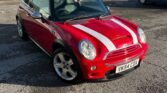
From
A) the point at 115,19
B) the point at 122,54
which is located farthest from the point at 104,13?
the point at 122,54

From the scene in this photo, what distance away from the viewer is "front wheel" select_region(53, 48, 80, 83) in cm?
476

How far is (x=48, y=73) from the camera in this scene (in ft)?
18.1

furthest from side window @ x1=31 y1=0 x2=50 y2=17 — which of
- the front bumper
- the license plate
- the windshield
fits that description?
the license plate

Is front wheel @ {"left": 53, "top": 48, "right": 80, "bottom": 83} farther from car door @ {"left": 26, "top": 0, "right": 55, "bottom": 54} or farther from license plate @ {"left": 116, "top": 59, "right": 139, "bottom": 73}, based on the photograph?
license plate @ {"left": 116, "top": 59, "right": 139, "bottom": 73}

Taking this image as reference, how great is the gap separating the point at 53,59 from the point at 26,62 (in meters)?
1.13

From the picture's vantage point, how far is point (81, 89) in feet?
15.8

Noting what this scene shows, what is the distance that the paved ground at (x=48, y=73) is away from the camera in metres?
4.86

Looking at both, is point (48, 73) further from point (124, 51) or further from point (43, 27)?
point (124, 51)

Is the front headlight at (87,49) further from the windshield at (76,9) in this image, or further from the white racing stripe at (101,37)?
the windshield at (76,9)

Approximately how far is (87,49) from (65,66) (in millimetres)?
732

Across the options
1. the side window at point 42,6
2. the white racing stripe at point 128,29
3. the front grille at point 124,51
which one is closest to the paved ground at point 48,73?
the front grille at point 124,51

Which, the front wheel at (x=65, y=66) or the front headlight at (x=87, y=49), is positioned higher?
the front headlight at (x=87, y=49)

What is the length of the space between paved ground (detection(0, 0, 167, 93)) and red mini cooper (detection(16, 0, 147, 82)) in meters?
0.30

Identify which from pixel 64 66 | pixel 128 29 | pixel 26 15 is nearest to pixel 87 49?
pixel 64 66
